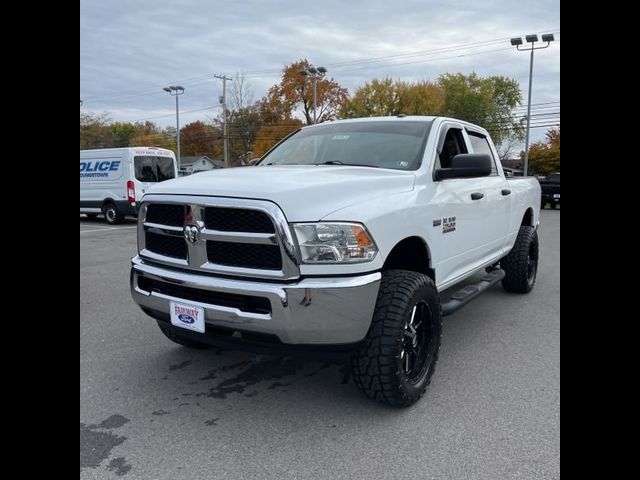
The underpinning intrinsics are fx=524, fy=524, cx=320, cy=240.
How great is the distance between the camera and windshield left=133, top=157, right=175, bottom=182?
55.9ft

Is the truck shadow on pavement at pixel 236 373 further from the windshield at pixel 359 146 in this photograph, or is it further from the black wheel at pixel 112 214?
the black wheel at pixel 112 214

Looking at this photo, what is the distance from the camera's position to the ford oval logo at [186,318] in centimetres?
308

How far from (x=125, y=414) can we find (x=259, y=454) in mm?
993

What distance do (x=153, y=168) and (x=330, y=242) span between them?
15882 millimetres

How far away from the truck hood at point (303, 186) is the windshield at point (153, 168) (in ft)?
47.2

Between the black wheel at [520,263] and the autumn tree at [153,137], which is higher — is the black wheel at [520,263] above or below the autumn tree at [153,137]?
below

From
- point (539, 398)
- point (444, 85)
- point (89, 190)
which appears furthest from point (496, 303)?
point (444, 85)

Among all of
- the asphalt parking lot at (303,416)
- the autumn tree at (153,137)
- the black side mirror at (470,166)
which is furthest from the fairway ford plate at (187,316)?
the autumn tree at (153,137)

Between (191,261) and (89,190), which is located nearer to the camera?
(191,261)

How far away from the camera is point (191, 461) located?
268cm

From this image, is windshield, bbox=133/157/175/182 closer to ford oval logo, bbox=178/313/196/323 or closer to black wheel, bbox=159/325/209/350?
black wheel, bbox=159/325/209/350

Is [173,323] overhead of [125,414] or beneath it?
overhead

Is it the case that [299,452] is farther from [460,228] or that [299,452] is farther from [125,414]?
[460,228]
